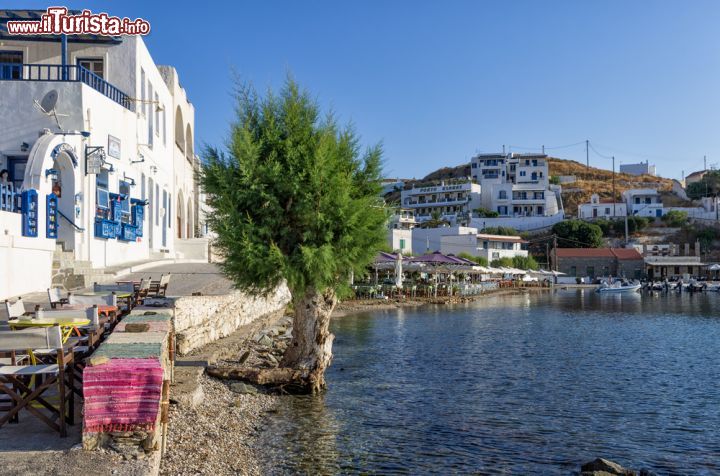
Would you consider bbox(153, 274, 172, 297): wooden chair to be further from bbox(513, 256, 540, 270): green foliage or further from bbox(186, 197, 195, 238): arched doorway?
bbox(513, 256, 540, 270): green foliage

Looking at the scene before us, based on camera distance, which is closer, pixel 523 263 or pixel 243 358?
pixel 243 358

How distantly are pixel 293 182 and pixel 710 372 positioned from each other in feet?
47.4

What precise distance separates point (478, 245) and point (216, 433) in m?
78.5

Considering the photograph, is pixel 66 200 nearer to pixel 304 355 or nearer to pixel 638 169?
pixel 304 355

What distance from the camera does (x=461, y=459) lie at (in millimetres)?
10258

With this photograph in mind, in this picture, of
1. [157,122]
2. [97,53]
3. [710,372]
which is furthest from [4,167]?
[710,372]

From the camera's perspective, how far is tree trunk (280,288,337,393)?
1394 cm

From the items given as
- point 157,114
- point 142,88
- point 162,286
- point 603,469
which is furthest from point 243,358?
point 157,114

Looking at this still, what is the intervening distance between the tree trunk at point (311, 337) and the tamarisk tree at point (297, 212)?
2 cm

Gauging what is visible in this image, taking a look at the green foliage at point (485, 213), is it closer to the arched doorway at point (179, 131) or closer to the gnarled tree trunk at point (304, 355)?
the arched doorway at point (179, 131)

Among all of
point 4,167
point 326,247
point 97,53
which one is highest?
point 97,53

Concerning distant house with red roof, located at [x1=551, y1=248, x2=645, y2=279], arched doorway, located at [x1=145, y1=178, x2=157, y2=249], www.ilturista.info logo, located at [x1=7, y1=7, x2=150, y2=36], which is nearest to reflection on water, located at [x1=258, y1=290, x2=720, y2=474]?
A: arched doorway, located at [x1=145, y1=178, x2=157, y2=249]

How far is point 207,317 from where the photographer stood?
16578mm

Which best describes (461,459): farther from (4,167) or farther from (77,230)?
(4,167)
